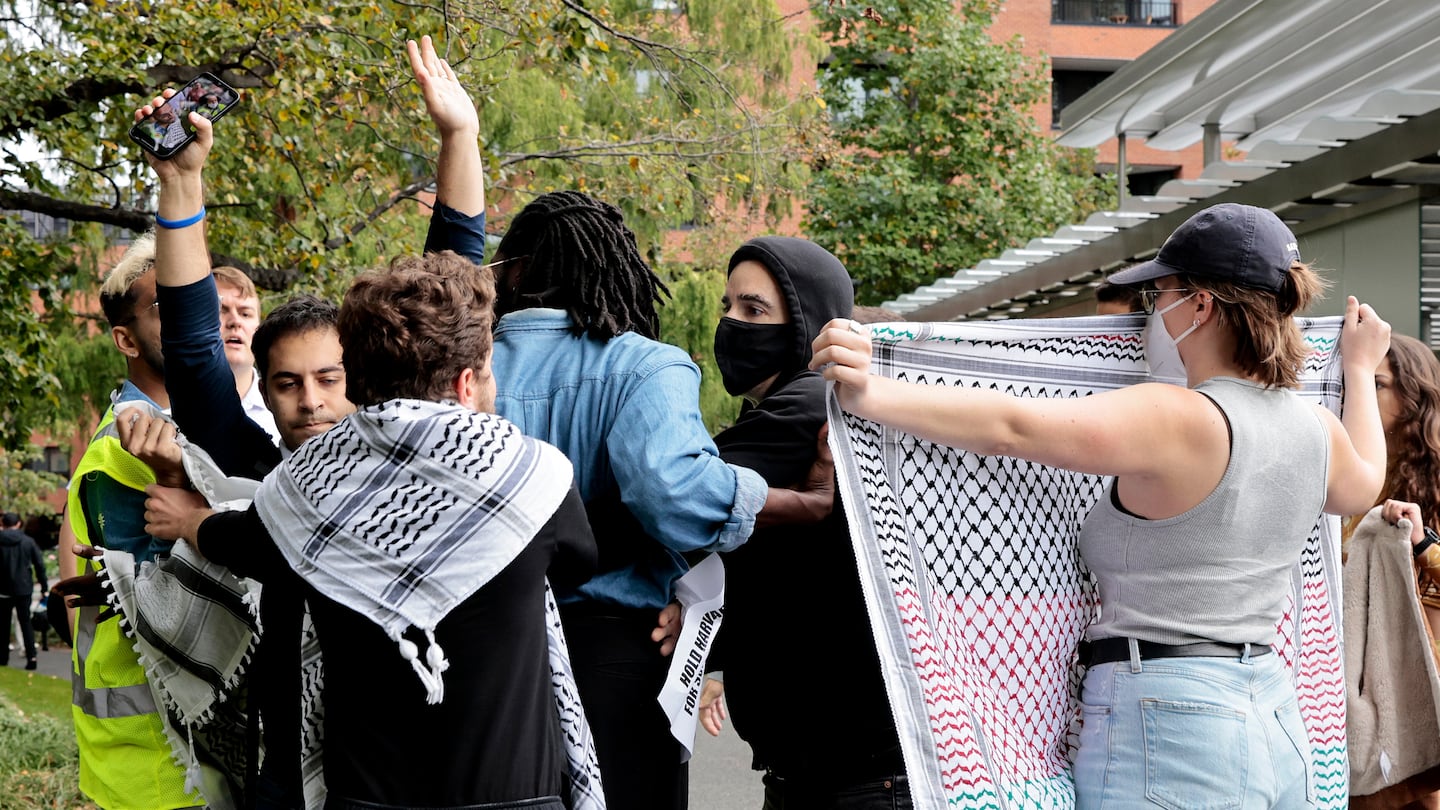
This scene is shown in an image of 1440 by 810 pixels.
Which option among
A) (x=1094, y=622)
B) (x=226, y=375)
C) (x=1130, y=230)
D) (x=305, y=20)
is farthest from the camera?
(x=1130, y=230)

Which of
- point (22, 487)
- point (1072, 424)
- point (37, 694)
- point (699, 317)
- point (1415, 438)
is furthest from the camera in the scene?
point (22, 487)

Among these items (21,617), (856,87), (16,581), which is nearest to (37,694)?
(16,581)

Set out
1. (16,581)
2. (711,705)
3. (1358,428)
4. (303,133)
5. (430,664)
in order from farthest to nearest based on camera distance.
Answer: (16,581) < (303,133) < (711,705) < (1358,428) < (430,664)

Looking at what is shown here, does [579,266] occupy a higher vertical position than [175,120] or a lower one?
lower

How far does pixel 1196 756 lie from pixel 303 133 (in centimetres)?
849

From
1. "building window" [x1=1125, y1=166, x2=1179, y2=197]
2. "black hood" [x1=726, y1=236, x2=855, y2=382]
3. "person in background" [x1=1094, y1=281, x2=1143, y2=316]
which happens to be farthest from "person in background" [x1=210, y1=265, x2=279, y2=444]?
Answer: "building window" [x1=1125, y1=166, x2=1179, y2=197]

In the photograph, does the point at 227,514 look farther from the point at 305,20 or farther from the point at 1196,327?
the point at 305,20

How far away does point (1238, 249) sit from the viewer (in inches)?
98.2

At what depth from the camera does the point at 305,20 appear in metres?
7.31

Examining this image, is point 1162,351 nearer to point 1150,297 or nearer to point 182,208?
point 1150,297

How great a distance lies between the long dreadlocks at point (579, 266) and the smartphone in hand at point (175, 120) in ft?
2.36

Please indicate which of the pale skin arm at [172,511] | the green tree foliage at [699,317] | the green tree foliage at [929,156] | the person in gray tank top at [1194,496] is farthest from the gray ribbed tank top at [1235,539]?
the green tree foliage at [929,156]

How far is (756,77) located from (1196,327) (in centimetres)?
1446

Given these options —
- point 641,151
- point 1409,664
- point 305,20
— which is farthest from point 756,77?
point 1409,664
